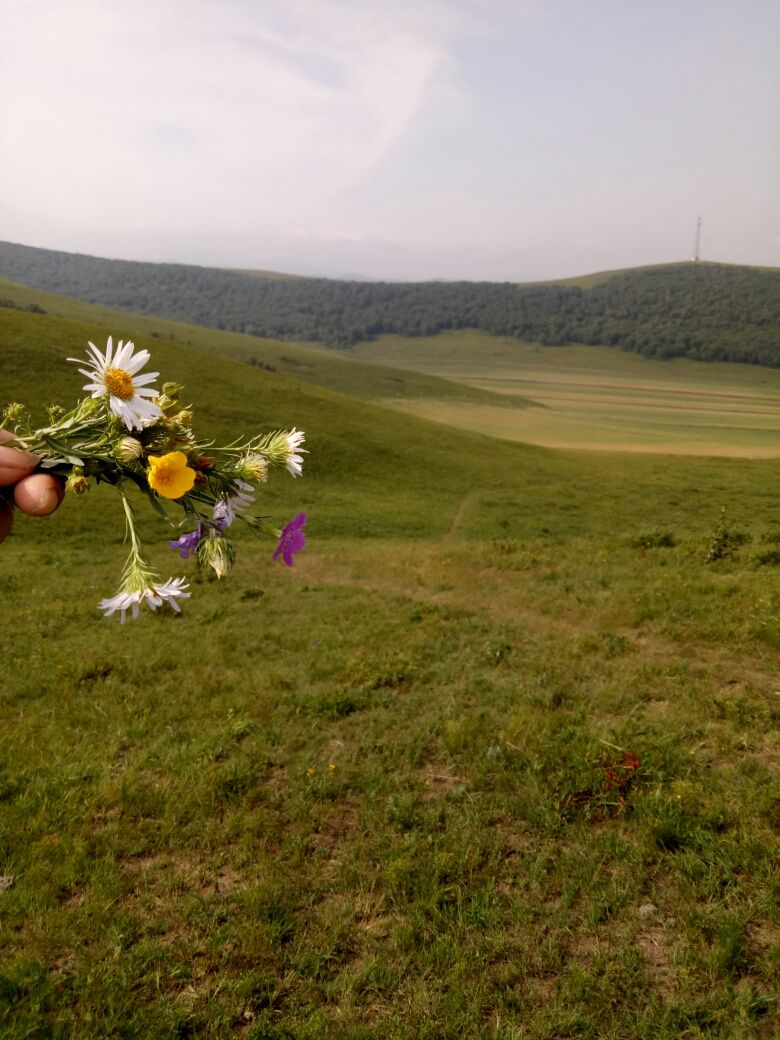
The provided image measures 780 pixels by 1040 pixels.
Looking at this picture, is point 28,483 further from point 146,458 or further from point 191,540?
point 191,540

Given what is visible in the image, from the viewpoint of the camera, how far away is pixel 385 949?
173 inches

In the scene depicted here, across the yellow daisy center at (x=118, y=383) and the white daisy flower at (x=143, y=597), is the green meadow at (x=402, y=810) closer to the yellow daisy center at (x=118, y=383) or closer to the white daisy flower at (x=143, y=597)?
the white daisy flower at (x=143, y=597)

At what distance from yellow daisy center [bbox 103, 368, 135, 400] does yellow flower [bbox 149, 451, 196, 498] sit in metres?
0.31

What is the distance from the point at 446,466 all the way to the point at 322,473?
29.4 feet

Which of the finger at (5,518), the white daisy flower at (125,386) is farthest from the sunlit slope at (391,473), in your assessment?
the white daisy flower at (125,386)

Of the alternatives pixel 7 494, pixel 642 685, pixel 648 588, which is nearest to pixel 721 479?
pixel 648 588

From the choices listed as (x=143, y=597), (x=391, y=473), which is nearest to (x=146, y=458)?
(x=143, y=597)

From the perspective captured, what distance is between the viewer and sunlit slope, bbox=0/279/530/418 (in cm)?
8369

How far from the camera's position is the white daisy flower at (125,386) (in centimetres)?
184

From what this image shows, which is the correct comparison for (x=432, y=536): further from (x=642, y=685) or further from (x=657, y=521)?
(x=642, y=685)

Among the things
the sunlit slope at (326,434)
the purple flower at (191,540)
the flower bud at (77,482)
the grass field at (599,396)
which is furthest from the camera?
the grass field at (599,396)

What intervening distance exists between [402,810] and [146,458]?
4999 mm

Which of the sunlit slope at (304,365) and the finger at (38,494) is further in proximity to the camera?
the sunlit slope at (304,365)

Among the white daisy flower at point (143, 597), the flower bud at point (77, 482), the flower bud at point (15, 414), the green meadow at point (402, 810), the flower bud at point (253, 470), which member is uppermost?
the flower bud at point (15, 414)
